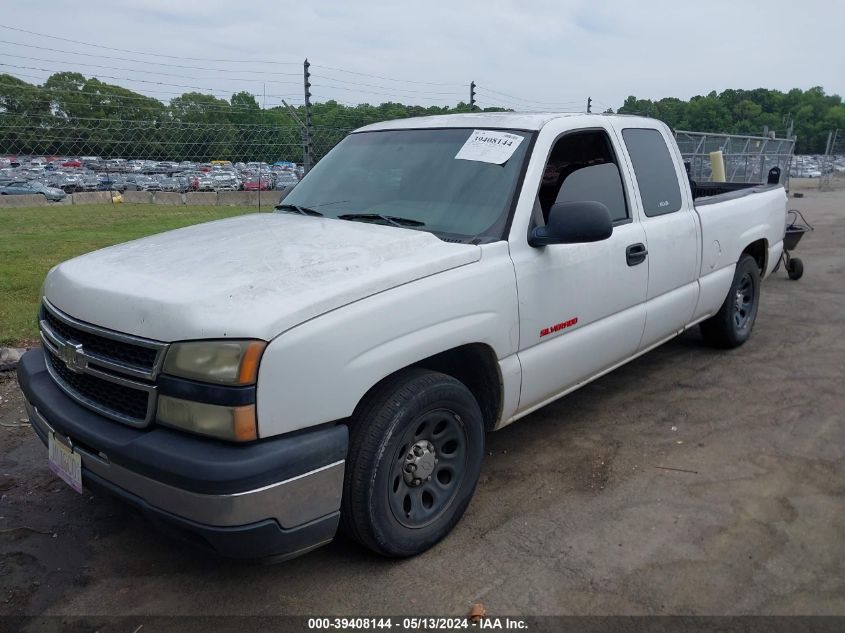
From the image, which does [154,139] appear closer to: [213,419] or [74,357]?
[74,357]

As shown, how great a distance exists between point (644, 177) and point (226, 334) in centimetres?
300

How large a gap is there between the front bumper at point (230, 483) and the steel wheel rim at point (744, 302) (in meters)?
4.30

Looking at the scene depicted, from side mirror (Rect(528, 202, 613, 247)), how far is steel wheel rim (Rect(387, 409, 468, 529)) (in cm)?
97

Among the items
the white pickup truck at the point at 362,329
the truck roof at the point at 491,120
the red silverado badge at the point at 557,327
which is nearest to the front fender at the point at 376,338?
the white pickup truck at the point at 362,329

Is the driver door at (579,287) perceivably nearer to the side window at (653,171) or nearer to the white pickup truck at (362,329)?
the white pickup truck at (362,329)

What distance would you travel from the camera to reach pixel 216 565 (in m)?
2.92

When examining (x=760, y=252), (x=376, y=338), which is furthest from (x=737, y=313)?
(x=376, y=338)

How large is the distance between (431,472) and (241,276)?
1149mm

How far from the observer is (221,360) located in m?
2.25

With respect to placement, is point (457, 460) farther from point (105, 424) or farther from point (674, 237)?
point (674, 237)

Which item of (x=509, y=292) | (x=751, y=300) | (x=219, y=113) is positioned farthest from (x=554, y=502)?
(x=219, y=113)

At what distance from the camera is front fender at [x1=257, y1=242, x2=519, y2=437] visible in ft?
7.52

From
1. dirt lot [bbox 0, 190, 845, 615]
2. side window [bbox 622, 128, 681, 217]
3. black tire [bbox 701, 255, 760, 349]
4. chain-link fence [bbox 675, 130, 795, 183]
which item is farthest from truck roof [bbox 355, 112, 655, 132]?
chain-link fence [bbox 675, 130, 795, 183]

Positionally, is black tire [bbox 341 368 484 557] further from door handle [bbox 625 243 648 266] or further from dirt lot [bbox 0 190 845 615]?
door handle [bbox 625 243 648 266]
